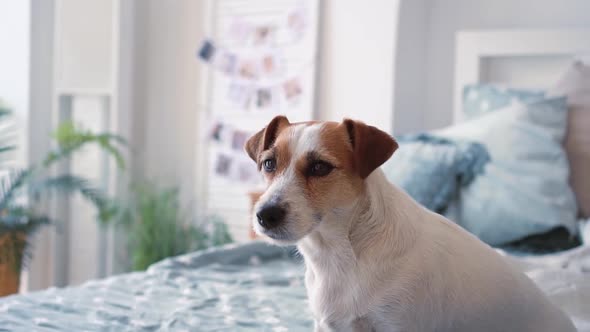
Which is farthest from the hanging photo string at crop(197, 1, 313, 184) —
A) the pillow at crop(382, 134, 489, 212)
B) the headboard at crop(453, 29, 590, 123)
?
the pillow at crop(382, 134, 489, 212)

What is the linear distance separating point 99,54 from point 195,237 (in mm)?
1212

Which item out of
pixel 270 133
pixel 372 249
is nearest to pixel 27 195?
pixel 270 133

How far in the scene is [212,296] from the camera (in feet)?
6.09

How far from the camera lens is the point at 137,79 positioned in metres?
4.05

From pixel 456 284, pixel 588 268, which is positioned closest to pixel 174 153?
pixel 588 268

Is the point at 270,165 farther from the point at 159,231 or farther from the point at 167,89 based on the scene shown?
the point at 167,89

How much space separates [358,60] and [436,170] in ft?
3.53

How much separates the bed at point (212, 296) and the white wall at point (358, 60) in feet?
3.56

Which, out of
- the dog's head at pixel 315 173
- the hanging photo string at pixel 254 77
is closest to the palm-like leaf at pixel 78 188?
the hanging photo string at pixel 254 77

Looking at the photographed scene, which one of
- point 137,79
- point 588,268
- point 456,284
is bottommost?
point 588,268

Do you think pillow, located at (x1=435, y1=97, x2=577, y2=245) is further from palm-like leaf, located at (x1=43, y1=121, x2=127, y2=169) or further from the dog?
palm-like leaf, located at (x1=43, y1=121, x2=127, y2=169)

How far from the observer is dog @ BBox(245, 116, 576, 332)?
1.17m

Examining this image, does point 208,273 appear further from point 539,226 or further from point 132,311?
point 539,226

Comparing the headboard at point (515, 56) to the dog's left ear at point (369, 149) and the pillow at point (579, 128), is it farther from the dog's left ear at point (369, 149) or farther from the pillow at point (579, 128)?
the dog's left ear at point (369, 149)
